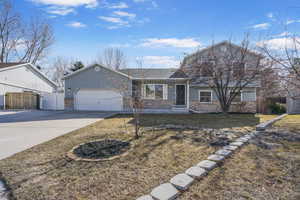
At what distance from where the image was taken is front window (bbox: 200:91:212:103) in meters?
15.5

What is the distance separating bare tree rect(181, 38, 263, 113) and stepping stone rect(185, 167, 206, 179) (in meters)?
9.05

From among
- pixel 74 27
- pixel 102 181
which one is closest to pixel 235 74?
pixel 102 181

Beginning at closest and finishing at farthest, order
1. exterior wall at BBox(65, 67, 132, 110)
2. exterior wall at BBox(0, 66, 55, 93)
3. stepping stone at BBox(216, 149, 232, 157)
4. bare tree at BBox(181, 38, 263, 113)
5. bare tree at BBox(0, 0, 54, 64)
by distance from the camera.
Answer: stepping stone at BBox(216, 149, 232, 157), bare tree at BBox(181, 38, 263, 113), exterior wall at BBox(65, 67, 132, 110), exterior wall at BBox(0, 66, 55, 93), bare tree at BBox(0, 0, 54, 64)

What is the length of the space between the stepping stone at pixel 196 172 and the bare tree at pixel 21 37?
32158mm

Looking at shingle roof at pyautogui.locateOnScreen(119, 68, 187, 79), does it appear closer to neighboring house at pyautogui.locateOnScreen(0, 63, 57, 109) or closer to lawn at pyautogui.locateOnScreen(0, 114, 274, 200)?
lawn at pyautogui.locateOnScreen(0, 114, 274, 200)

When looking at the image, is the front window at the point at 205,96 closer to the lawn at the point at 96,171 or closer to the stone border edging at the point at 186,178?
the lawn at the point at 96,171

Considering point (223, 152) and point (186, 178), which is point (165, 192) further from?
point (223, 152)

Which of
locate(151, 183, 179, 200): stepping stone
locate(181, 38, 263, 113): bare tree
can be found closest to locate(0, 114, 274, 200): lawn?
locate(151, 183, 179, 200): stepping stone

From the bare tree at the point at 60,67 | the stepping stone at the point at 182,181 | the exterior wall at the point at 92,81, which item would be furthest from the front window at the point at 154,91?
the bare tree at the point at 60,67

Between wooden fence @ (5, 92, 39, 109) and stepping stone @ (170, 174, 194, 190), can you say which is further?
wooden fence @ (5, 92, 39, 109)

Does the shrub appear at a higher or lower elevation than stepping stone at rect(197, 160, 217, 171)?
higher

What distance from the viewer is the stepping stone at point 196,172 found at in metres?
3.05

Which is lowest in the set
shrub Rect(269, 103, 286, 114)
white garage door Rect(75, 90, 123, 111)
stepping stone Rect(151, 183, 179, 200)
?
stepping stone Rect(151, 183, 179, 200)

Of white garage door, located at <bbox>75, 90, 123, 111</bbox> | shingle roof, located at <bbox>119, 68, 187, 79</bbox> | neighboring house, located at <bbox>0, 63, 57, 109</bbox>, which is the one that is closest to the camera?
shingle roof, located at <bbox>119, 68, 187, 79</bbox>
